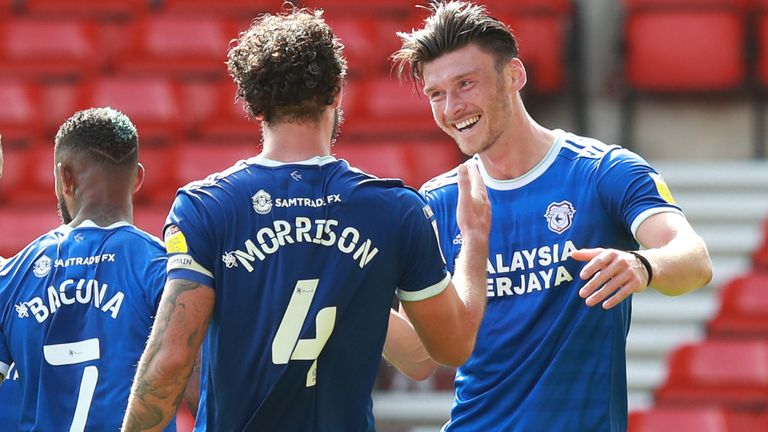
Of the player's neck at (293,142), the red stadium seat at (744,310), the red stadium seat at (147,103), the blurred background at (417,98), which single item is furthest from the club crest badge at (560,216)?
the red stadium seat at (147,103)

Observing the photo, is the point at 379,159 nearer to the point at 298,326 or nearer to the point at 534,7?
the point at 534,7

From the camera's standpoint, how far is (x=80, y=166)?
422 centimetres

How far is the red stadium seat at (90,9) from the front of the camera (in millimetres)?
9859

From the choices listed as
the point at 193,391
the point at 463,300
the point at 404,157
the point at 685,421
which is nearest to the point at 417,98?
the point at 404,157

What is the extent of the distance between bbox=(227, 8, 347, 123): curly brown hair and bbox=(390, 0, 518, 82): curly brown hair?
939 mm

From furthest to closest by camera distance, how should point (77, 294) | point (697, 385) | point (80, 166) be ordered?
point (697, 385) < point (80, 166) < point (77, 294)

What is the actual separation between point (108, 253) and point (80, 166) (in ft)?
1.20

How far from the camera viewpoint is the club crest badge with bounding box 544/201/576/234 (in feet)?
13.4

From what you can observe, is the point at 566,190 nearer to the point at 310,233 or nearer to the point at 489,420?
the point at 489,420

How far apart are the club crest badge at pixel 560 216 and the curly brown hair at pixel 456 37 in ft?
1.78

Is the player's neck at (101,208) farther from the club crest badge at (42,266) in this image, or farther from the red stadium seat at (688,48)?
the red stadium seat at (688,48)

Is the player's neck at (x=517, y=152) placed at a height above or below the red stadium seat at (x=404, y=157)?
above

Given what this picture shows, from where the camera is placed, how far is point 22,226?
8172 millimetres

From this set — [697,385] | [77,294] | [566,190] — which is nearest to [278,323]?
[77,294]
